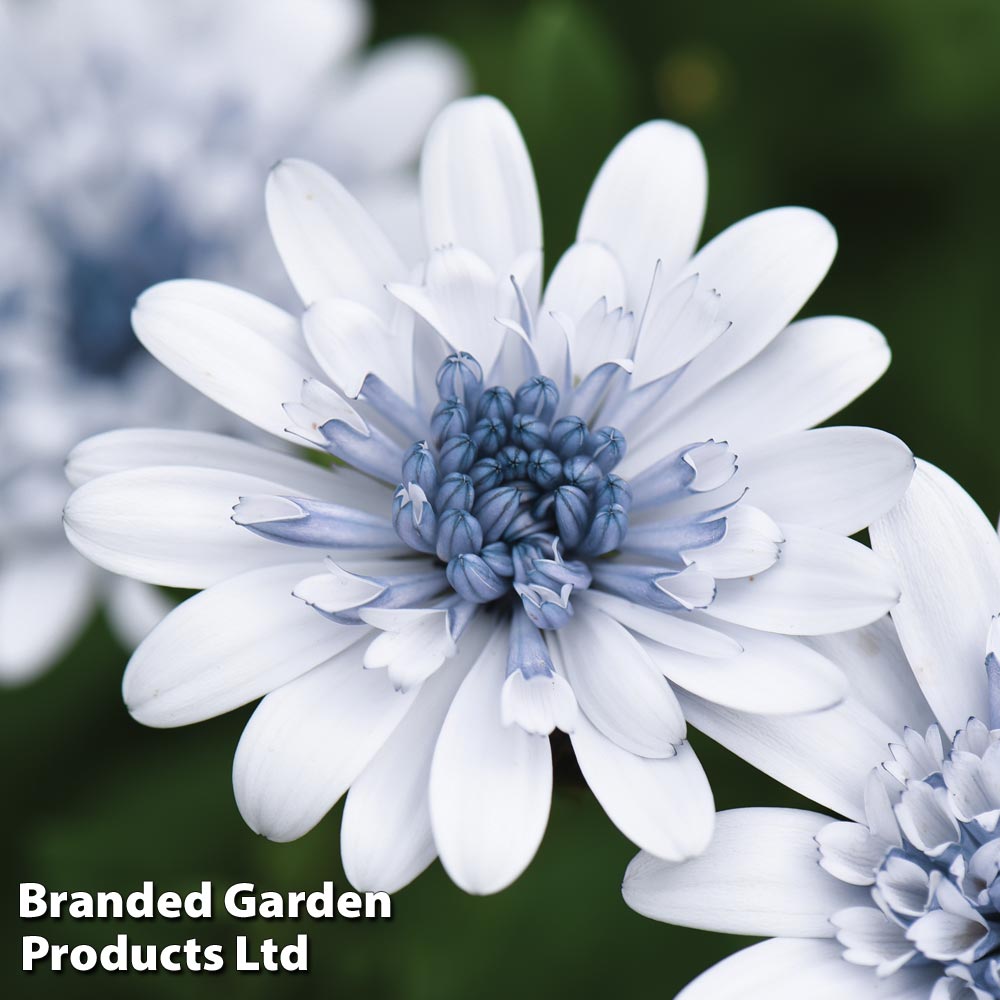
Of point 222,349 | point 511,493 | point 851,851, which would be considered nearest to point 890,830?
point 851,851

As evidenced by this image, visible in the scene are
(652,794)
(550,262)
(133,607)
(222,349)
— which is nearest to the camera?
(652,794)

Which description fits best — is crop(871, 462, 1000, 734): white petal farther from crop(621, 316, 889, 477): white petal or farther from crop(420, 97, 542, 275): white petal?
crop(420, 97, 542, 275): white petal

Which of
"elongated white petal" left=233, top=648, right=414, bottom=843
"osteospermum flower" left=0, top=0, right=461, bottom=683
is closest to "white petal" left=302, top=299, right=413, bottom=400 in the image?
"elongated white petal" left=233, top=648, right=414, bottom=843

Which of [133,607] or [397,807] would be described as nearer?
[397,807]

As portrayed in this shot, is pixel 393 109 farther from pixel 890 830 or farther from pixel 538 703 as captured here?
pixel 890 830

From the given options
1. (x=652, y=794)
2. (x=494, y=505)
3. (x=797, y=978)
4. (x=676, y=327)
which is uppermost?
(x=676, y=327)

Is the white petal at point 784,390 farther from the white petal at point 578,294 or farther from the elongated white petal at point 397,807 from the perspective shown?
the elongated white petal at point 397,807
